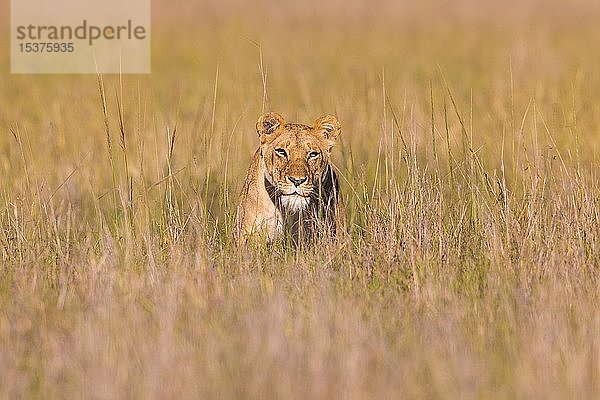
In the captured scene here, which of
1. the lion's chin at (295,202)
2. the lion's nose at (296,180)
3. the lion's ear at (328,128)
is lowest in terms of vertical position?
the lion's chin at (295,202)

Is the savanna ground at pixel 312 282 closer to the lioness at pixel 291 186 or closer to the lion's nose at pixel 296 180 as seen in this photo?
the lioness at pixel 291 186

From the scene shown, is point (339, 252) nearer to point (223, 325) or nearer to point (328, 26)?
point (223, 325)

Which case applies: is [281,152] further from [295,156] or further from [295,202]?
[295,202]

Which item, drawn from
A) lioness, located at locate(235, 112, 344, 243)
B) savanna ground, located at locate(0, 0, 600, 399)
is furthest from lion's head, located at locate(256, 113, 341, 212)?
savanna ground, located at locate(0, 0, 600, 399)

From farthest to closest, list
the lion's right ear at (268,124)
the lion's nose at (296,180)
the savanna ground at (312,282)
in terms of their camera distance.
A: the lion's right ear at (268,124) < the lion's nose at (296,180) < the savanna ground at (312,282)

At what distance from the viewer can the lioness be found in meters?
6.22

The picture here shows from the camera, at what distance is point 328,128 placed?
21.2 feet

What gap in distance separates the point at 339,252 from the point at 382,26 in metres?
14.5

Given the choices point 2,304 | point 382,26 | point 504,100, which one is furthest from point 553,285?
point 382,26

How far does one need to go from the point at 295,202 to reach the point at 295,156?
0.26 metres

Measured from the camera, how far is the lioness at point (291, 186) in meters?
6.22

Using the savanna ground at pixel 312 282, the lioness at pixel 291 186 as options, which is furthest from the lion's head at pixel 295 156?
the savanna ground at pixel 312 282

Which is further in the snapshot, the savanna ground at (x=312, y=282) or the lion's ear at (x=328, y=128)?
the lion's ear at (x=328, y=128)

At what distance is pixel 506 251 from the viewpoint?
596 centimetres
